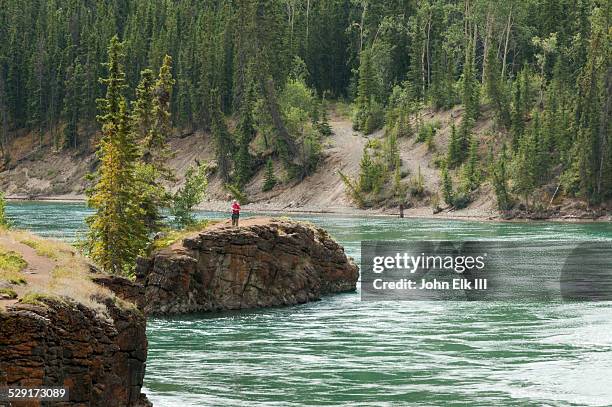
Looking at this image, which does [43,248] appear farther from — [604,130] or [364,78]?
[364,78]

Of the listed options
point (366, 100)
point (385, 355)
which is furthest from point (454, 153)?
point (385, 355)

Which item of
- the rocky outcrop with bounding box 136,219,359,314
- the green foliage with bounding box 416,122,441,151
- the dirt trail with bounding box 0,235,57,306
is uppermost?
the green foliage with bounding box 416,122,441,151

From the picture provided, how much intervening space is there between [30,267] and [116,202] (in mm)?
27733

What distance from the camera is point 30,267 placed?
28141mm

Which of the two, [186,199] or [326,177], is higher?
[186,199]

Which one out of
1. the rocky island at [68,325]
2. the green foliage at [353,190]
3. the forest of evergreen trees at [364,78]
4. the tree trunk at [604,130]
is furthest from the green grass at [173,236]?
the green foliage at [353,190]

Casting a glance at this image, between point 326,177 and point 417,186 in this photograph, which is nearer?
point 417,186

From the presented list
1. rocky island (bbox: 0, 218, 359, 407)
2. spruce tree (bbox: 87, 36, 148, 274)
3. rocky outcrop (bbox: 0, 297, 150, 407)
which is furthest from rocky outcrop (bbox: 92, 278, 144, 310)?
spruce tree (bbox: 87, 36, 148, 274)

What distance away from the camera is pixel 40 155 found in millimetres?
182000

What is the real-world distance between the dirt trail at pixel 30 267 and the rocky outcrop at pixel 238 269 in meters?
20.5

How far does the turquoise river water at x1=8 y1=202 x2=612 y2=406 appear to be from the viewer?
34656mm

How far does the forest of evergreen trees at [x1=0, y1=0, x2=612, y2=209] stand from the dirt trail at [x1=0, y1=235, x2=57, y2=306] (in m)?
73.6

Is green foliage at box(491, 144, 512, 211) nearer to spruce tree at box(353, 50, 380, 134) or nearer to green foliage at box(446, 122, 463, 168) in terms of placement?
green foliage at box(446, 122, 463, 168)

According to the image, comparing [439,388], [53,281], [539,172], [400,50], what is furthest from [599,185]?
[53,281]
